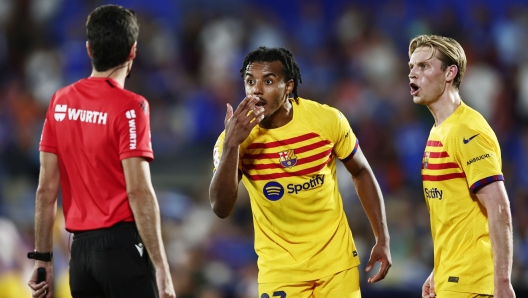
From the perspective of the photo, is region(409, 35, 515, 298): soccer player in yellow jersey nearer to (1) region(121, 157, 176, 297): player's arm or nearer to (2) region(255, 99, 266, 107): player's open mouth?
(2) region(255, 99, 266, 107): player's open mouth

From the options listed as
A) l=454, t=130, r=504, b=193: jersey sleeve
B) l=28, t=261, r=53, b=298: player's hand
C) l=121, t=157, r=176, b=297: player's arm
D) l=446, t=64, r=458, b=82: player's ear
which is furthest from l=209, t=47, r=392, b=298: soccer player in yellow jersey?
l=28, t=261, r=53, b=298: player's hand

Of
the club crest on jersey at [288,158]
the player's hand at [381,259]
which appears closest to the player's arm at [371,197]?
the player's hand at [381,259]

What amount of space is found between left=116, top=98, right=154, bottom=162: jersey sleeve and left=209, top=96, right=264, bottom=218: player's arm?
46 cm

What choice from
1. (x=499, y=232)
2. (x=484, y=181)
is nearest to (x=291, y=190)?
(x=484, y=181)

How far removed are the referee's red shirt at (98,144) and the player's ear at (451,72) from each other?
6.14 ft

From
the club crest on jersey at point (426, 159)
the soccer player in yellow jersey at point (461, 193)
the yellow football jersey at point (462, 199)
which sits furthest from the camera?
the club crest on jersey at point (426, 159)

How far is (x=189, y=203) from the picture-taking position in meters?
11.1

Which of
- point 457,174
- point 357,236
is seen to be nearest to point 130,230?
point 457,174

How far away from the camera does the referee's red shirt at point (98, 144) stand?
476 centimetres

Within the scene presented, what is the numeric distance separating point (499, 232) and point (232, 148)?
5.26 ft

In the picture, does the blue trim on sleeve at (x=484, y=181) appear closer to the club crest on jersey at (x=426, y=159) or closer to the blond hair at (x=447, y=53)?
the club crest on jersey at (x=426, y=159)

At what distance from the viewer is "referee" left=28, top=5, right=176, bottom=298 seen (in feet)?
15.5

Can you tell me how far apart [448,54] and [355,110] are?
6.56 meters

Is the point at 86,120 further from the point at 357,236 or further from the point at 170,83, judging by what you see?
the point at 170,83
